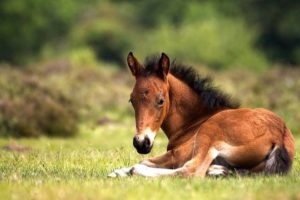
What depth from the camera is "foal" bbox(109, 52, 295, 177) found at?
40.9ft

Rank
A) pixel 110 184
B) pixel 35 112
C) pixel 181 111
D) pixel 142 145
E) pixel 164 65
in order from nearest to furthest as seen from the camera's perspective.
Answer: pixel 110 184, pixel 142 145, pixel 164 65, pixel 181 111, pixel 35 112

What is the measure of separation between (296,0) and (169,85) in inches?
2603

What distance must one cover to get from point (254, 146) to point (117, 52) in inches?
3007

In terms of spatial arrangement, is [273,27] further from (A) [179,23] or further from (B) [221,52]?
(A) [179,23]

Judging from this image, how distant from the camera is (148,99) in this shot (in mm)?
12836

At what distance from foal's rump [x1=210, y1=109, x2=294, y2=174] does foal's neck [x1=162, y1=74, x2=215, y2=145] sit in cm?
104

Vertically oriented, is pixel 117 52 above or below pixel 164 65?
below

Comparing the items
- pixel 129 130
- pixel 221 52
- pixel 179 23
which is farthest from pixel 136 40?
pixel 129 130

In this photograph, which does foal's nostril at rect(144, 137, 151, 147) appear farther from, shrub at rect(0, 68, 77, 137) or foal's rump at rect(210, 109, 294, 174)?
shrub at rect(0, 68, 77, 137)

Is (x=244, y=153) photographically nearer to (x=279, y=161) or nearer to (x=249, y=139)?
(x=249, y=139)

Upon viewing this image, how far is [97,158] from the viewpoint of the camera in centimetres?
1582

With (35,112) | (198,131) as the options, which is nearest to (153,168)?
(198,131)

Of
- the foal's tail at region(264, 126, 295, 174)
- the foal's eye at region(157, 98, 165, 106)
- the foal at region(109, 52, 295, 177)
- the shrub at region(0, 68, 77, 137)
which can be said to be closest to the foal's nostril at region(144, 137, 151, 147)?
the foal at region(109, 52, 295, 177)

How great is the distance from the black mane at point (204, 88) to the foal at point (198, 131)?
0.05 feet
